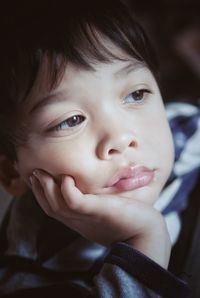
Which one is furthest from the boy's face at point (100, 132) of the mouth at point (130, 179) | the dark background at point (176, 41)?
the dark background at point (176, 41)

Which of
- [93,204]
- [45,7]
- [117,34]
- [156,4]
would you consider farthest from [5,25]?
[156,4]

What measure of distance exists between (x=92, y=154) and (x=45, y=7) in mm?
230

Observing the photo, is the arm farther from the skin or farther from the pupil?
the pupil

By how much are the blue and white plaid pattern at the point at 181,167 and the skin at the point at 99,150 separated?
145mm

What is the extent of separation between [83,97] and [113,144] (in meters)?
0.08

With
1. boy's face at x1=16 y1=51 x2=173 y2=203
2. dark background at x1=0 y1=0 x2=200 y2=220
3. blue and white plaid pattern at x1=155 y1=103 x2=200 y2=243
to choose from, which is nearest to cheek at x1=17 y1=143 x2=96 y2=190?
boy's face at x1=16 y1=51 x2=173 y2=203

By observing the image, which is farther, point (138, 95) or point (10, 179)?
point (10, 179)

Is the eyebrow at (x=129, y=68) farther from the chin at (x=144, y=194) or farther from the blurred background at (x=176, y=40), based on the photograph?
the blurred background at (x=176, y=40)

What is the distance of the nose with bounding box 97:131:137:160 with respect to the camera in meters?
0.67

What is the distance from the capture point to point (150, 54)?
79cm

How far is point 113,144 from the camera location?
67 cm

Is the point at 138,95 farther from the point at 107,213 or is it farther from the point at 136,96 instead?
the point at 107,213

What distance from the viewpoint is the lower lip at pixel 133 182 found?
695 millimetres

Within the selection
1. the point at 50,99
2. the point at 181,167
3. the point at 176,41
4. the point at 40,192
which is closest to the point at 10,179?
the point at 40,192
